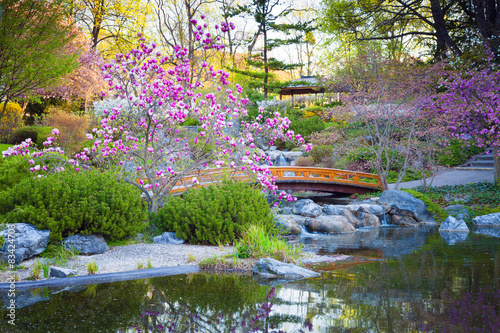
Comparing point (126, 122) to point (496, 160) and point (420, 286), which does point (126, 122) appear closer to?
point (420, 286)

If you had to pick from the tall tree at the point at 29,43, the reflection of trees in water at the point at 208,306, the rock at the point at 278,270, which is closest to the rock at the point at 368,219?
the rock at the point at 278,270

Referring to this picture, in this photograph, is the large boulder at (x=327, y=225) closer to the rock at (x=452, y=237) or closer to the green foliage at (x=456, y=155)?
the rock at (x=452, y=237)

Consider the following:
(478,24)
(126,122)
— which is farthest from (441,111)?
(126,122)

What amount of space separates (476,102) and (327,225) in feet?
23.2

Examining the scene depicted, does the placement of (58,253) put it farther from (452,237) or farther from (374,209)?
(374,209)

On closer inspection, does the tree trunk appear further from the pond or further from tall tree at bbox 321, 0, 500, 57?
the pond

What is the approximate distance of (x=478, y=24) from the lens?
17.4 m

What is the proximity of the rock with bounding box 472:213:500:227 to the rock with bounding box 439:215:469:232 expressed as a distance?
88 centimetres

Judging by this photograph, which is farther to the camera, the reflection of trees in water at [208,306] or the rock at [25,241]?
the rock at [25,241]

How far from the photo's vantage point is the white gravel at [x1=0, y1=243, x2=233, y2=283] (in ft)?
21.5

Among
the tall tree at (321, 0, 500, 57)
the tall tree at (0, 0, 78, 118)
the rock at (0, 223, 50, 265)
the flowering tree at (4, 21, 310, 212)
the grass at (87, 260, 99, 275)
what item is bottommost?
the grass at (87, 260, 99, 275)

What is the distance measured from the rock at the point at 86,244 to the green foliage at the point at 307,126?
781 inches

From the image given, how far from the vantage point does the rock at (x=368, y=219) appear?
1378 centimetres

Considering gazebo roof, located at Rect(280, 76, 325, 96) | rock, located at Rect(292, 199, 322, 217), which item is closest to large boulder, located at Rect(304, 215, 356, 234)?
rock, located at Rect(292, 199, 322, 217)
